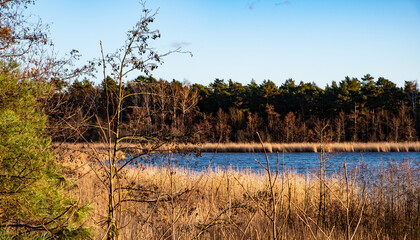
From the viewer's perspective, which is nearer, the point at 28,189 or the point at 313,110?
the point at 28,189

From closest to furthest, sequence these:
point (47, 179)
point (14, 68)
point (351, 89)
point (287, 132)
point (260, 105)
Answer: point (47, 179)
point (14, 68)
point (287, 132)
point (351, 89)
point (260, 105)

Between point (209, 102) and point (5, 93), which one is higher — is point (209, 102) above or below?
above

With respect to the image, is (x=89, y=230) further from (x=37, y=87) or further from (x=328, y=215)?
(x=328, y=215)

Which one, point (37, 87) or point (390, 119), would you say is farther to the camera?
point (390, 119)

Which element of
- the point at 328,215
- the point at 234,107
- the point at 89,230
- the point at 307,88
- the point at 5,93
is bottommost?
the point at 328,215

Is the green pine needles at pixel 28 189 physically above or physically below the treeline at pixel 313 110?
below

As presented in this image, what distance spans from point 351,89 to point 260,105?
10.9 m

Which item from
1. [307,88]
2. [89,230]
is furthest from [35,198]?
[307,88]

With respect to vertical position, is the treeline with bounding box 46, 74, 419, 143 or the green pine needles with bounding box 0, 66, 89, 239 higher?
the treeline with bounding box 46, 74, 419, 143

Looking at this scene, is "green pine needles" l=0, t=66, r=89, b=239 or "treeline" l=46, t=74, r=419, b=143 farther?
"treeline" l=46, t=74, r=419, b=143

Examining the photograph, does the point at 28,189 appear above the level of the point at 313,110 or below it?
below

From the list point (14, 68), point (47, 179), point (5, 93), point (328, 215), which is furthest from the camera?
point (328, 215)

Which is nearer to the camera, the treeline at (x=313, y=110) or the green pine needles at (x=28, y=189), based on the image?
the green pine needles at (x=28, y=189)

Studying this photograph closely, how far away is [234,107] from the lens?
142 ft
